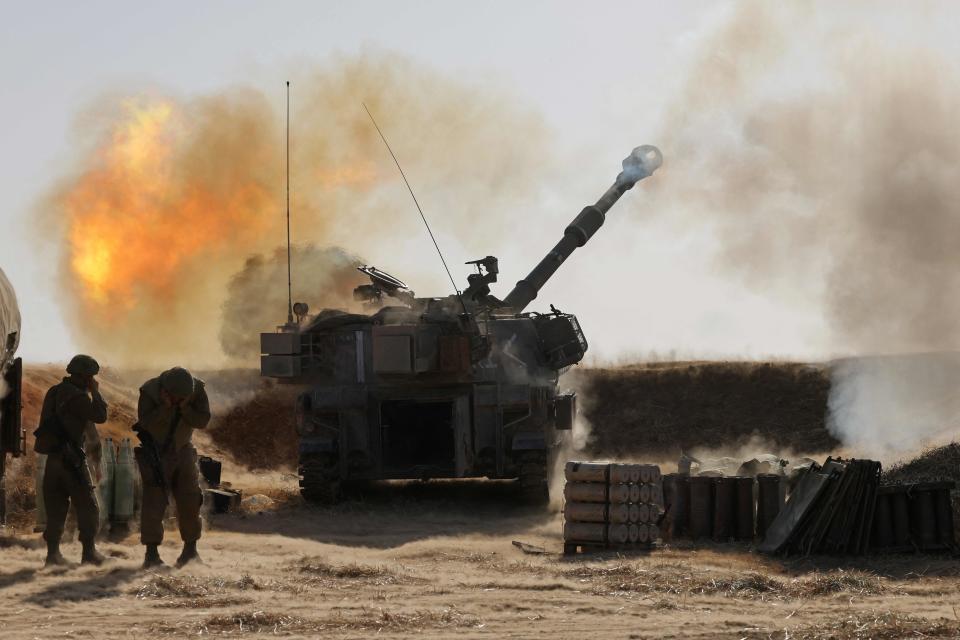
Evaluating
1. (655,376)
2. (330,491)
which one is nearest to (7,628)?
(330,491)

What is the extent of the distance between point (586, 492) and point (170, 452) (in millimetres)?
4461

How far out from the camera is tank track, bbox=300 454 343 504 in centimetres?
2130

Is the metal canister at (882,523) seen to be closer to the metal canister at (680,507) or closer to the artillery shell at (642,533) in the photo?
the artillery shell at (642,533)

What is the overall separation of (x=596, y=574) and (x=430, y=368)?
8.56m

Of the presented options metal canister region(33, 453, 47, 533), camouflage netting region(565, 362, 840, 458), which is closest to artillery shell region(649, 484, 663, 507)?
metal canister region(33, 453, 47, 533)

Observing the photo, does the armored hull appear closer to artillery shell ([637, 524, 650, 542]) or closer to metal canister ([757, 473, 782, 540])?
artillery shell ([637, 524, 650, 542])

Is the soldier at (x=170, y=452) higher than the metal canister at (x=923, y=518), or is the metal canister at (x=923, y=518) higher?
the soldier at (x=170, y=452)

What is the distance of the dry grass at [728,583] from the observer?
11.9m

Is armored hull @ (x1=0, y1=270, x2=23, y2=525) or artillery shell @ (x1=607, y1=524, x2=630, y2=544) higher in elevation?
armored hull @ (x1=0, y1=270, x2=23, y2=525)

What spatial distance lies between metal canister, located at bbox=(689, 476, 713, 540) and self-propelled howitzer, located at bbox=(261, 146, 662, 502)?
15.2ft

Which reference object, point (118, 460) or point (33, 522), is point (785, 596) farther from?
point (33, 522)

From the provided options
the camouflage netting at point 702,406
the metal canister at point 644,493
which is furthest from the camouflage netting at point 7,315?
the camouflage netting at point 702,406

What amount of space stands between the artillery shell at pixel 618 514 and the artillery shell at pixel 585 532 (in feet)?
0.40

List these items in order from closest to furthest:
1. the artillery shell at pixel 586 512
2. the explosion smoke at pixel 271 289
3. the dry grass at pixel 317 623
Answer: the dry grass at pixel 317 623 < the artillery shell at pixel 586 512 < the explosion smoke at pixel 271 289
